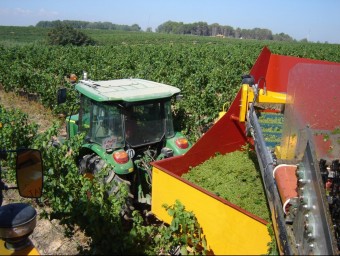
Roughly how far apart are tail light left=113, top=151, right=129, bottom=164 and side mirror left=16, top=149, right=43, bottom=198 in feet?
7.15

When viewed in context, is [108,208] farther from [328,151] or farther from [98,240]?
[328,151]

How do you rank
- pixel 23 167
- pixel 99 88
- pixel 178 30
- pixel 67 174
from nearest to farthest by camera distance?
pixel 23 167
pixel 67 174
pixel 99 88
pixel 178 30

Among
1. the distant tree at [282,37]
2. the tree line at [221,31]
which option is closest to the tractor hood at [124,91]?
the tree line at [221,31]

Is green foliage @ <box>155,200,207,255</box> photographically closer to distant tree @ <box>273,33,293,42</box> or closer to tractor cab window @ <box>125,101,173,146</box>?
tractor cab window @ <box>125,101,173,146</box>

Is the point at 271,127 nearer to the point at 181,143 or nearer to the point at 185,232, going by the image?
the point at 181,143

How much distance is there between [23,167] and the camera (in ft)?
7.22

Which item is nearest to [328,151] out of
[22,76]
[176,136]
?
[176,136]

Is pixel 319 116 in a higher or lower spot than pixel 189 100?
higher

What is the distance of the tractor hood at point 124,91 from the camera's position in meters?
4.48

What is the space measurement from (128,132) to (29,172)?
245cm

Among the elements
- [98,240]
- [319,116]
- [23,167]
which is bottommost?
[98,240]

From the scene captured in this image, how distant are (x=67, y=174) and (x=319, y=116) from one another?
2949 millimetres

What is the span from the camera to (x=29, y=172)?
222cm

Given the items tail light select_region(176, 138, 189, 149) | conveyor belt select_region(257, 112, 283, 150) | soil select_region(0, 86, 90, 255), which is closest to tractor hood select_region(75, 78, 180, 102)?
tail light select_region(176, 138, 189, 149)
